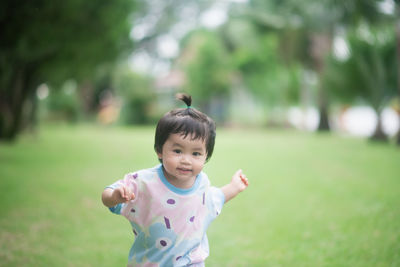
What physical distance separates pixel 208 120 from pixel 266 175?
15.9 ft

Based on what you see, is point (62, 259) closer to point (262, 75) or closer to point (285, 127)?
point (285, 127)

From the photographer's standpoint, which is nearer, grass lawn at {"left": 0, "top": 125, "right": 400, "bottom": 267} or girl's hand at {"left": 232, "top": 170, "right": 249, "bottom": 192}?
girl's hand at {"left": 232, "top": 170, "right": 249, "bottom": 192}

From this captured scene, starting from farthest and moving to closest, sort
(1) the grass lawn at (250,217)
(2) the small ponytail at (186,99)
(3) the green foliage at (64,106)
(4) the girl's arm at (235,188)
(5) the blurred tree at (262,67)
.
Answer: (3) the green foliage at (64,106), (5) the blurred tree at (262,67), (1) the grass lawn at (250,217), (4) the girl's arm at (235,188), (2) the small ponytail at (186,99)

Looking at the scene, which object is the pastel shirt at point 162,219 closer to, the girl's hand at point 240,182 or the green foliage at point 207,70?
the girl's hand at point 240,182

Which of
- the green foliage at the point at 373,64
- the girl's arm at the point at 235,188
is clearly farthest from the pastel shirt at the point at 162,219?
the green foliage at the point at 373,64

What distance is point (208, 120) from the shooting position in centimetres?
188

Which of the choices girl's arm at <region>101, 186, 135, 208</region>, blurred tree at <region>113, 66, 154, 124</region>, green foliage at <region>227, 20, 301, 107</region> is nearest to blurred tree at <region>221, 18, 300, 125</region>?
green foliage at <region>227, 20, 301, 107</region>

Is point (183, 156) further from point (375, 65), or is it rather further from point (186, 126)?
point (375, 65)

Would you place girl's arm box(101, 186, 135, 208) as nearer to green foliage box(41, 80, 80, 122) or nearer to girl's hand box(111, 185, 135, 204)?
girl's hand box(111, 185, 135, 204)

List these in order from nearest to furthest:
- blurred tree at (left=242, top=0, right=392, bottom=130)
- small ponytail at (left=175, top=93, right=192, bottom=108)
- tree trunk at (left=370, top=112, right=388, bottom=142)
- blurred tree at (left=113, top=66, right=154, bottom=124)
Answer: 1. small ponytail at (left=175, top=93, right=192, bottom=108)
2. tree trunk at (left=370, top=112, right=388, bottom=142)
3. blurred tree at (left=242, top=0, right=392, bottom=130)
4. blurred tree at (left=113, top=66, right=154, bottom=124)

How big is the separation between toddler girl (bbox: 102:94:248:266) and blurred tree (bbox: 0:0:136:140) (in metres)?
6.69

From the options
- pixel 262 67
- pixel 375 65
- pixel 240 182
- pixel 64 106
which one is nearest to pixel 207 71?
pixel 262 67

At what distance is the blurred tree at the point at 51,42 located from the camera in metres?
7.65

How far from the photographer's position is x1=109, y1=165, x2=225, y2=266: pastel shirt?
5.96 ft
